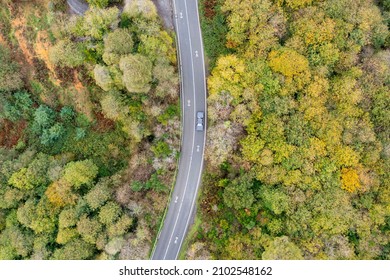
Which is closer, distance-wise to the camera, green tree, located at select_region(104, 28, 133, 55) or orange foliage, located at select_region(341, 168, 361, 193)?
orange foliage, located at select_region(341, 168, 361, 193)

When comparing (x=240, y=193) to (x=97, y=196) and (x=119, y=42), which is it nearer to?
(x=97, y=196)

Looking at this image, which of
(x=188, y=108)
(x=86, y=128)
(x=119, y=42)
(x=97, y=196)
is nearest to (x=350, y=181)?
(x=188, y=108)

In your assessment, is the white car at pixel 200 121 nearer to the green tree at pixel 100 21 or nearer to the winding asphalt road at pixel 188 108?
the winding asphalt road at pixel 188 108

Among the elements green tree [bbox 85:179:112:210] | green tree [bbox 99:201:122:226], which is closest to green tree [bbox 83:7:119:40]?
green tree [bbox 85:179:112:210]

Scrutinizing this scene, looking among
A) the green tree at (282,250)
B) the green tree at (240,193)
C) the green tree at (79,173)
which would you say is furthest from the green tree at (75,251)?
the green tree at (282,250)

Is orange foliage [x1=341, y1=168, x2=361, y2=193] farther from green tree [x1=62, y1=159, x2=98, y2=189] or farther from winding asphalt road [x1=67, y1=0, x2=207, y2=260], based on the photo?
green tree [x1=62, y1=159, x2=98, y2=189]

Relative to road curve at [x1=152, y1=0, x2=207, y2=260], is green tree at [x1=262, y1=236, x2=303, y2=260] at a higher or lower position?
lower

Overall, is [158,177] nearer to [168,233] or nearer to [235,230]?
[168,233]
